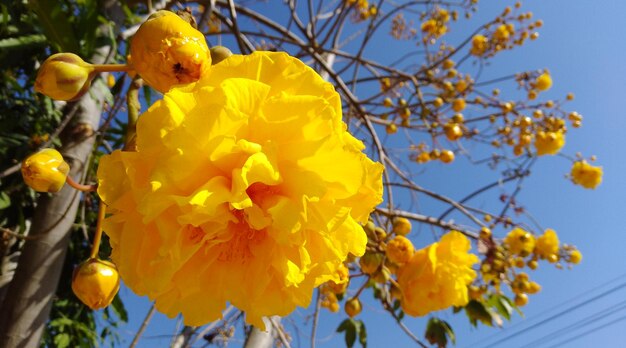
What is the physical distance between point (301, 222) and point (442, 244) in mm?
724

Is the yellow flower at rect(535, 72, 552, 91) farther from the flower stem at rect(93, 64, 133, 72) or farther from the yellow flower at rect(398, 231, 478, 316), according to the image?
the flower stem at rect(93, 64, 133, 72)

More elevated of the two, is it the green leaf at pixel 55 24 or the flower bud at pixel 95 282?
the green leaf at pixel 55 24

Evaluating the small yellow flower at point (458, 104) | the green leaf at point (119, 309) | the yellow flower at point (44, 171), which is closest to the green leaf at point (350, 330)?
the green leaf at point (119, 309)

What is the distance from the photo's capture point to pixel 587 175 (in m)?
2.42

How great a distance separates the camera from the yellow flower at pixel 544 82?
2666 mm

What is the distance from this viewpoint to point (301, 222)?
1.51ft

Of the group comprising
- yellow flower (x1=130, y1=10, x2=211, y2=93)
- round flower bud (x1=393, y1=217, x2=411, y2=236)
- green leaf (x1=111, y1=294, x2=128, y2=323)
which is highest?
green leaf (x1=111, y1=294, x2=128, y2=323)

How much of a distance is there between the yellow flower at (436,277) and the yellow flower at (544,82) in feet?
6.48

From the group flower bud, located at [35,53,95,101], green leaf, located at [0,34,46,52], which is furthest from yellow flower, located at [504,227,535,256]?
green leaf, located at [0,34,46,52]

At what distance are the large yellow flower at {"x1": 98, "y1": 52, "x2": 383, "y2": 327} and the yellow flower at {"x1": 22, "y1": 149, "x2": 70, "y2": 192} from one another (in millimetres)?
195

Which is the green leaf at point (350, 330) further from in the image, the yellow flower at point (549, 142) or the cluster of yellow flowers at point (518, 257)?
the yellow flower at point (549, 142)

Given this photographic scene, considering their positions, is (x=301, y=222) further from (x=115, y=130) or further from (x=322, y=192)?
(x=115, y=130)

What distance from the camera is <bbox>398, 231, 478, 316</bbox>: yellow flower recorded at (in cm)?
Result: 104

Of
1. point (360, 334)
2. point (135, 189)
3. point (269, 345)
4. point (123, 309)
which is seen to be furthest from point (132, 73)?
point (123, 309)
